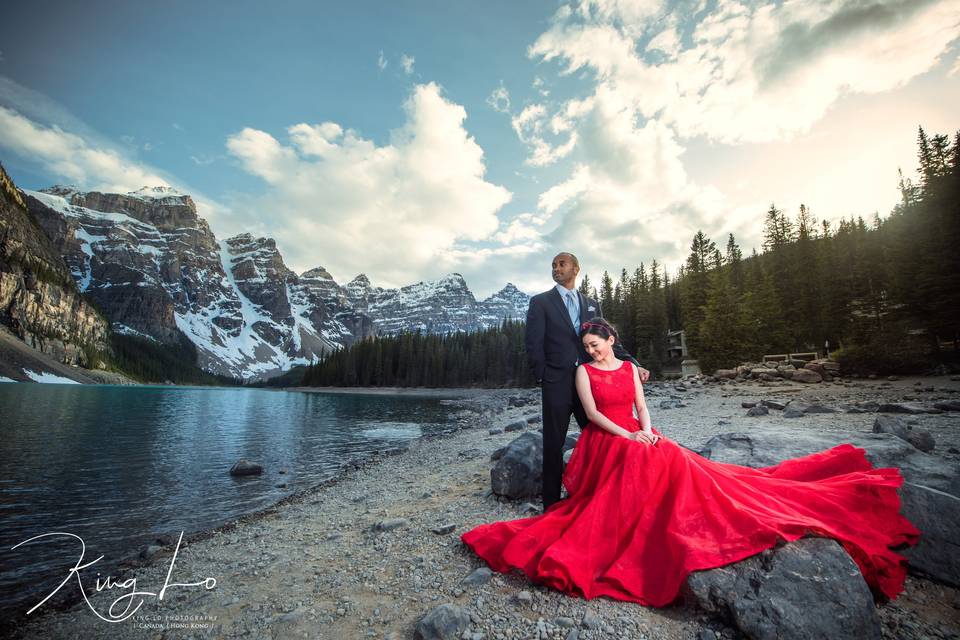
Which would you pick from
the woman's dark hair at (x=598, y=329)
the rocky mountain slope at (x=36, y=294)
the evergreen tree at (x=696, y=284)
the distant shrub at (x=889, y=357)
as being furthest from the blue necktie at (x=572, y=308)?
the rocky mountain slope at (x=36, y=294)

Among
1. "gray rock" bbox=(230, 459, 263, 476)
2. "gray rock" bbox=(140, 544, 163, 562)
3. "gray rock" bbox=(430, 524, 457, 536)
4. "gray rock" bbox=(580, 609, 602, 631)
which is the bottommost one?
"gray rock" bbox=(230, 459, 263, 476)

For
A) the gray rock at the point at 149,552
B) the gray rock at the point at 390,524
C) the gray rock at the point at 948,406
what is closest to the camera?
the gray rock at the point at 390,524

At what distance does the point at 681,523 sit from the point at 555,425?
5.50ft

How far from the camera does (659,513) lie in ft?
10.3

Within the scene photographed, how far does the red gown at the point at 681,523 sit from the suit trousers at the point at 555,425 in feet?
2.28

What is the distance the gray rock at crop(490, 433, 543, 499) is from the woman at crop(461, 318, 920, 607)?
2097 mm

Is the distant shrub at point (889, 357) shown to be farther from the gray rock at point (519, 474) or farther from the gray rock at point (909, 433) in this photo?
the gray rock at point (519, 474)

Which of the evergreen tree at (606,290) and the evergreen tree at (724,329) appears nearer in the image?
the evergreen tree at (724,329)

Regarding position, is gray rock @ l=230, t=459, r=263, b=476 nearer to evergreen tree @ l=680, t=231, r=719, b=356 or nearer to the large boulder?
the large boulder

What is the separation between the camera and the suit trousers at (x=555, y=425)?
4.42m

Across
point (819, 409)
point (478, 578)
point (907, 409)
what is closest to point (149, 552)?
point (478, 578)

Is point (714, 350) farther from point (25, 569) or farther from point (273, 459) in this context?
point (25, 569)

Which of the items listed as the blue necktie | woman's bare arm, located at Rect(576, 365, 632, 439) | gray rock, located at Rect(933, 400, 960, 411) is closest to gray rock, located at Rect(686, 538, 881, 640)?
woman's bare arm, located at Rect(576, 365, 632, 439)

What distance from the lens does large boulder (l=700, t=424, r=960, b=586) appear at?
2938 millimetres
